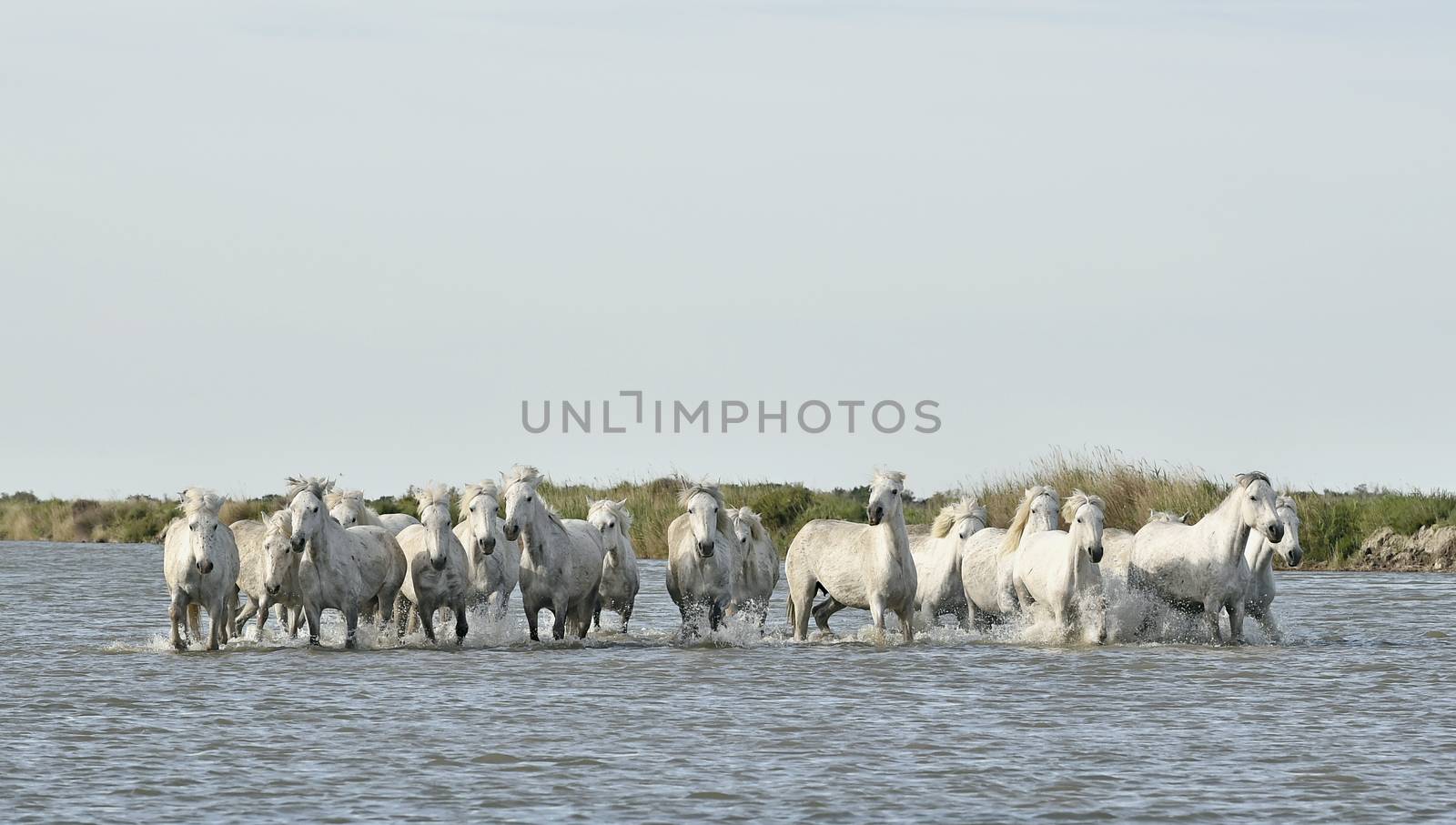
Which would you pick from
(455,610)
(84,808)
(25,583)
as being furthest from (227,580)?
(25,583)

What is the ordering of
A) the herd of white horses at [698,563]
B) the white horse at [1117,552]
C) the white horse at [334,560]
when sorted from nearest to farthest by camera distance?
the white horse at [334,560] < the herd of white horses at [698,563] < the white horse at [1117,552]

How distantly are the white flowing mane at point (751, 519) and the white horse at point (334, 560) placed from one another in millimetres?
3673

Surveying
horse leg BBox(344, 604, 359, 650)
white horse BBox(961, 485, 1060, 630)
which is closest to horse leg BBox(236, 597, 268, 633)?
horse leg BBox(344, 604, 359, 650)

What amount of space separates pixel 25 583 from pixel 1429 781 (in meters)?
24.6

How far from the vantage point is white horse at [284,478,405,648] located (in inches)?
645

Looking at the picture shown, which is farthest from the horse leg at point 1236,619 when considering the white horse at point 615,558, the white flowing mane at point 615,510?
the white flowing mane at point 615,510

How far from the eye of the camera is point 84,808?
31.3ft

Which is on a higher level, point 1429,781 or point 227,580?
point 227,580

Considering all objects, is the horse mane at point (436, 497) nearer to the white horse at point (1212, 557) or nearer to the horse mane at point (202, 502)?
the horse mane at point (202, 502)

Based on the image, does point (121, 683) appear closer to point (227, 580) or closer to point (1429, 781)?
point (227, 580)

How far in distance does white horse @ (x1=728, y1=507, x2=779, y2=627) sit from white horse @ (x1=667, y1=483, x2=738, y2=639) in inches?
13.1

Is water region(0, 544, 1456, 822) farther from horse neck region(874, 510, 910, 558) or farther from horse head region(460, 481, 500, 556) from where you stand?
horse head region(460, 481, 500, 556)

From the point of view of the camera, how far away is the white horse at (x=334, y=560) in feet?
53.8

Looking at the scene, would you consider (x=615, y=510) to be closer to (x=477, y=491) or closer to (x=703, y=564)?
(x=703, y=564)
